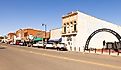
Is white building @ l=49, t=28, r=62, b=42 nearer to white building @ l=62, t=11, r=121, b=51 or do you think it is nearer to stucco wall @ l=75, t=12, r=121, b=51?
white building @ l=62, t=11, r=121, b=51

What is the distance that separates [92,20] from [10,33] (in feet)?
377

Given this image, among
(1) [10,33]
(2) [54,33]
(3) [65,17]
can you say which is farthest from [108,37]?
(1) [10,33]

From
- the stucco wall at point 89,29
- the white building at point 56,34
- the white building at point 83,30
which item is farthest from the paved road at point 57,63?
the white building at point 56,34

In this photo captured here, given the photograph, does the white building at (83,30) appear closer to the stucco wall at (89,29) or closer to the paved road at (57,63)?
the stucco wall at (89,29)

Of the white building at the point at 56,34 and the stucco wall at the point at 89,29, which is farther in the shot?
the white building at the point at 56,34

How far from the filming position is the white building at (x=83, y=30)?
217ft

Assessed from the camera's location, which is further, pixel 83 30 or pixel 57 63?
pixel 83 30

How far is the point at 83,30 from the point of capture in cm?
6669

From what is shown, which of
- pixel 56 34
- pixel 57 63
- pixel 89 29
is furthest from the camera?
pixel 56 34

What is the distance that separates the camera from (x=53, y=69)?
52.3 ft

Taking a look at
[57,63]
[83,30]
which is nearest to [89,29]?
[83,30]

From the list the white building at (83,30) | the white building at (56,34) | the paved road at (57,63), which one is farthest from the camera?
the white building at (56,34)

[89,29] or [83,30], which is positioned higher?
[89,29]

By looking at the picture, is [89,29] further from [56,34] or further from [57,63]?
[57,63]
